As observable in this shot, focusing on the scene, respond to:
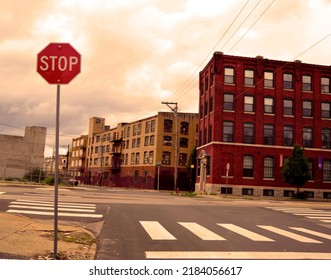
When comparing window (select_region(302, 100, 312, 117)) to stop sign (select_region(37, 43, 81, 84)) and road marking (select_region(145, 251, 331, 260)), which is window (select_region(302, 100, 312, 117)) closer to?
road marking (select_region(145, 251, 331, 260))

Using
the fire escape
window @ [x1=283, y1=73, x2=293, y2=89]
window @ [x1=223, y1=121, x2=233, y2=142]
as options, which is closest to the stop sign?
window @ [x1=223, y1=121, x2=233, y2=142]

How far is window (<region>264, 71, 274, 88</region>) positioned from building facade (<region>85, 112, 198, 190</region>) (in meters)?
16.0

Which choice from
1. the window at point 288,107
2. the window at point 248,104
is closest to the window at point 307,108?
the window at point 288,107

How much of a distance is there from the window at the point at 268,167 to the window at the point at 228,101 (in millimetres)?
6630

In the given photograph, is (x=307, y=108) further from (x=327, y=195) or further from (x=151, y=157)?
(x=151, y=157)

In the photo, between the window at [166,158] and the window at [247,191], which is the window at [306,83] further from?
the window at [166,158]

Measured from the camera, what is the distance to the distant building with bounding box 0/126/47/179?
5172 cm

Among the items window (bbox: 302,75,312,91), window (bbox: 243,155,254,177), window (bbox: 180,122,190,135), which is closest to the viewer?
window (bbox: 243,155,254,177)

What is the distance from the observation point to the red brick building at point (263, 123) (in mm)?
40750

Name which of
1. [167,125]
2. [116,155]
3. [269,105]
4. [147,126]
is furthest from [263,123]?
[116,155]

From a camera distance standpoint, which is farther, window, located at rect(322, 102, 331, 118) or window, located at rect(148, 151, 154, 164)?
window, located at rect(148, 151, 154, 164)

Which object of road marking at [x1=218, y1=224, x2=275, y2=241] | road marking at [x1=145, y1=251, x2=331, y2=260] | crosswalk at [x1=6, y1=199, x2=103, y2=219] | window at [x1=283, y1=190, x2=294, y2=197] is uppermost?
window at [x1=283, y1=190, x2=294, y2=197]

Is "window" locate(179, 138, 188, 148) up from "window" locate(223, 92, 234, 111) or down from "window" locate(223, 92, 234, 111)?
down

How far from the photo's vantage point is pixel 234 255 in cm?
755
